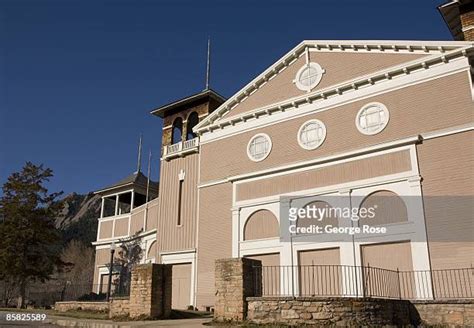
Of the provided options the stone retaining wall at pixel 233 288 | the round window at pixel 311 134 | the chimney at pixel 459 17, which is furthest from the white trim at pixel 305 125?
the stone retaining wall at pixel 233 288

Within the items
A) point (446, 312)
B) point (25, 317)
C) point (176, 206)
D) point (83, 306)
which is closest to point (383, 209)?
point (446, 312)

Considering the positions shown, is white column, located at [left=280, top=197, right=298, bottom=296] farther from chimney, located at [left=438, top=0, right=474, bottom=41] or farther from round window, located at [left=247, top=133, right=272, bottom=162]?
chimney, located at [left=438, top=0, right=474, bottom=41]

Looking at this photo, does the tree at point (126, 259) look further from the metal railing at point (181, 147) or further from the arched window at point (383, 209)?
the arched window at point (383, 209)

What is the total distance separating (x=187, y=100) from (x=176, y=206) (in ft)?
22.0

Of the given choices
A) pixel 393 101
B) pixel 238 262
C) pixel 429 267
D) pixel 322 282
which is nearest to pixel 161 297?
pixel 238 262

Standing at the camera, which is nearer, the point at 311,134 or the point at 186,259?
the point at 311,134

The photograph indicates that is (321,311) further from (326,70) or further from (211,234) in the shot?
(326,70)

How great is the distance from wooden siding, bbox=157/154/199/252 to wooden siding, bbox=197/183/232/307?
1249 millimetres

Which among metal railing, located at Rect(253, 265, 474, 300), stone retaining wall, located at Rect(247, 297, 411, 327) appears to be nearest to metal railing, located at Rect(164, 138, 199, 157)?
metal railing, located at Rect(253, 265, 474, 300)

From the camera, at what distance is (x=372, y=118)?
19781 mm

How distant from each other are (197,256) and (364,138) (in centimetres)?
1048

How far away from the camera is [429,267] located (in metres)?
16.7

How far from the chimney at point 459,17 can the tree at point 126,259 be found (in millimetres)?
21925

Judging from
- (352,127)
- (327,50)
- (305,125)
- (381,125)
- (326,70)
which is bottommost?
(381,125)
